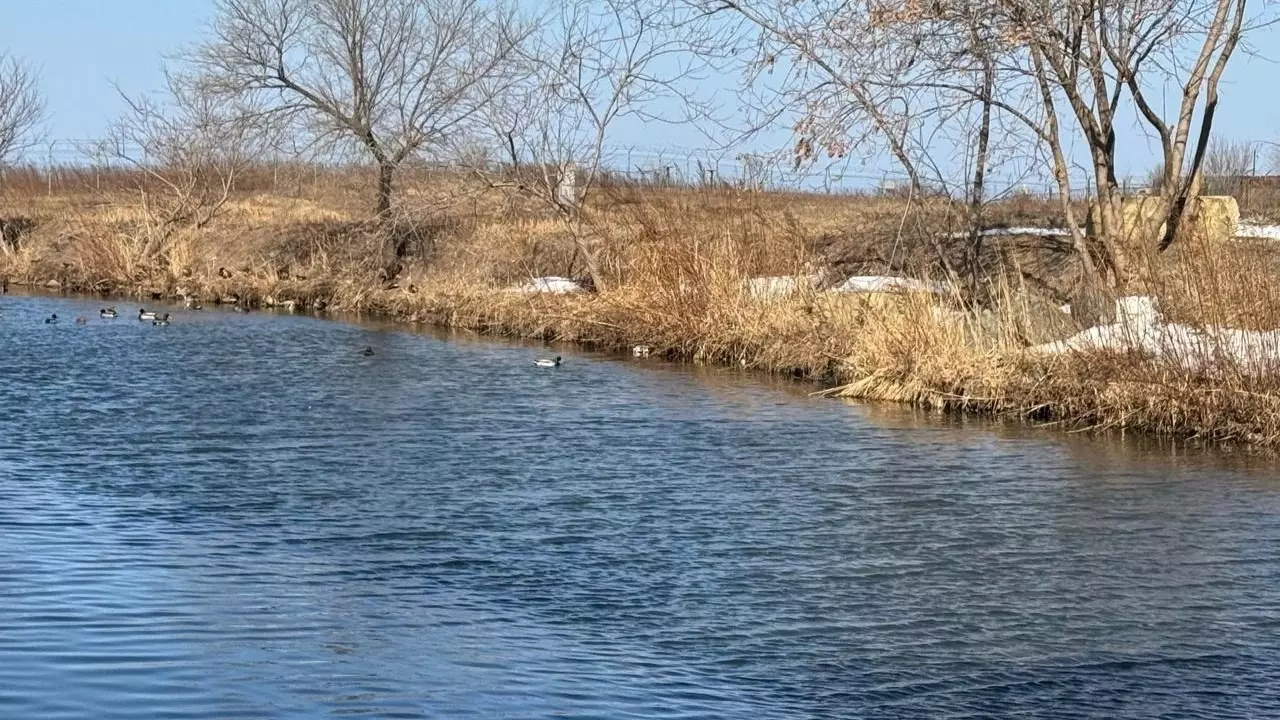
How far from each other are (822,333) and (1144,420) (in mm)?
5459

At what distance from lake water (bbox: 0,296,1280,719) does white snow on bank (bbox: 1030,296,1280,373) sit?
1.00 metres

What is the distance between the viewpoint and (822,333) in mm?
19562

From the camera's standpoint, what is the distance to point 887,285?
63.1ft

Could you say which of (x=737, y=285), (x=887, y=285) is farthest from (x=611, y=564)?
(x=737, y=285)

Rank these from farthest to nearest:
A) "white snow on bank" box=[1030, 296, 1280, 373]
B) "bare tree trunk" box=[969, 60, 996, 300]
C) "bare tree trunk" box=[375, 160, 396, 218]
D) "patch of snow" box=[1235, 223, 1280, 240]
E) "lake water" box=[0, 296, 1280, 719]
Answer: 1. "bare tree trunk" box=[375, 160, 396, 218]
2. "patch of snow" box=[1235, 223, 1280, 240]
3. "bare tree trunk" box=[969, 60, 996, 300]
4. "white snow on bank" box=[1030, 296, 1280, 373]
5. "lake water" box=[0, 296, 1280, 719]

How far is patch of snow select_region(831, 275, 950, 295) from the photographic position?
18.4m

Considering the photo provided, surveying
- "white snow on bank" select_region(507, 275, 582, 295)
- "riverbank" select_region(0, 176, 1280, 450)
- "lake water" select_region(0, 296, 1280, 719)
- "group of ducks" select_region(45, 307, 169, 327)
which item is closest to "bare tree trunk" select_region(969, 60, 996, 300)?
"riverbank" select_region(0, 176, 1280, 450)

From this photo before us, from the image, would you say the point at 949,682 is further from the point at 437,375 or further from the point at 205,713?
the point at 437,375

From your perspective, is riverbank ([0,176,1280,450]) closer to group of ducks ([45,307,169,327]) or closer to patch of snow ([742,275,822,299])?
patch of snow ([742,275,822,299])

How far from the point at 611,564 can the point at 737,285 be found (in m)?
11.3

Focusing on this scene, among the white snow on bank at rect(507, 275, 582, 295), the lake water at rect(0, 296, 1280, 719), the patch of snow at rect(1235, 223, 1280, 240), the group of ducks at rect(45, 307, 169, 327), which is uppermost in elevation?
the patch of snow at rect(1235, 223, 1280, 240)

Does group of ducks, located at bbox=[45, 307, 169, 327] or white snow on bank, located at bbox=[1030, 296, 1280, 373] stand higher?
group of ducks, located at bbox=[45, 307, 169, 327]

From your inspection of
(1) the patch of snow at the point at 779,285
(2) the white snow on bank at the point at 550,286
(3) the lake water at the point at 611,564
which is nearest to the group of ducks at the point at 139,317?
(2) the white snow on bank at the point at 550,286

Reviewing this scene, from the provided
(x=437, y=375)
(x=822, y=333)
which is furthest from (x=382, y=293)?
(x=822, y=333)
